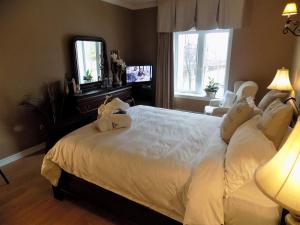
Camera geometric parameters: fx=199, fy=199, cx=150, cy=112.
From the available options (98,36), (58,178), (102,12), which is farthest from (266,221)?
(102,12)

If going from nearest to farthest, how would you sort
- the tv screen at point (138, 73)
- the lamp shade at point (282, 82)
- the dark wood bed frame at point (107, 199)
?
1. the dark wood bed frame at point (107, 199)
2. the lamp shade at point (282, 82)
3. the tv screen at point (138, 73)

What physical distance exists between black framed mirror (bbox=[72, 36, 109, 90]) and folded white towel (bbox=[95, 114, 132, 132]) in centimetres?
166

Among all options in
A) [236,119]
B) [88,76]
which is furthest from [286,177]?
[88,76]

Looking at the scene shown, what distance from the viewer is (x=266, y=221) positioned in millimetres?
1167

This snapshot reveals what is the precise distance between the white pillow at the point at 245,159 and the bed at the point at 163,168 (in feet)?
0.17

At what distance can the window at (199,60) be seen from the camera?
4.23 metres

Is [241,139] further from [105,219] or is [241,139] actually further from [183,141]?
[105,219]

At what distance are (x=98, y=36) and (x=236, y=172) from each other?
369 cm

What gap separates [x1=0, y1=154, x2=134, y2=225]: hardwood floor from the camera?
187 centimetres

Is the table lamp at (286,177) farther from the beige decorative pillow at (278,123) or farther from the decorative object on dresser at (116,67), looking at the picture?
the decorative object on dresser at (116,67)

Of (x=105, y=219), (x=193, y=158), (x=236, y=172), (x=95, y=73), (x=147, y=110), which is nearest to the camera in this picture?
(x=236, y=172)

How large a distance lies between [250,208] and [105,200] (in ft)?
3.97

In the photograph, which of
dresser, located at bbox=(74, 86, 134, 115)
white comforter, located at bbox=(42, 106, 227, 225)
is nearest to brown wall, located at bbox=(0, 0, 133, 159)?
dresser, located at bbox=(74, 86, 134, 115)

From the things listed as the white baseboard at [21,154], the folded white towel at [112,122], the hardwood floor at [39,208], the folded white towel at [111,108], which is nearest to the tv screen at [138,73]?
the folded white towel at [111,108]
